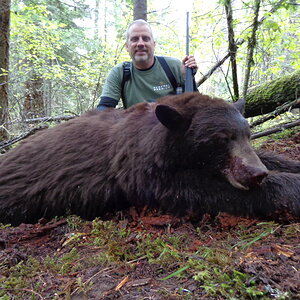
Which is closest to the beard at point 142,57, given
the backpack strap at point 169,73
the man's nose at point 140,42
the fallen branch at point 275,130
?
the man's nose at point 140,42

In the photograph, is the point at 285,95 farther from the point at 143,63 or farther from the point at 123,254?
the point at 123,254

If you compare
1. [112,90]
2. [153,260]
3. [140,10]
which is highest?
[140,10]

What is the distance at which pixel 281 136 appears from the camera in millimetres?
5520

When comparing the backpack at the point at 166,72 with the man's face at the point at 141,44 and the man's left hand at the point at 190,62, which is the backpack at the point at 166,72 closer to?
the man's face at the point at 141,44

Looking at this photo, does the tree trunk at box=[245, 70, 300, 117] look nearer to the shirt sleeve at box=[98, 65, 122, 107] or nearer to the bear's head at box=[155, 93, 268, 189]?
the shirt sleeve at box=[98, 65, 122, 107]

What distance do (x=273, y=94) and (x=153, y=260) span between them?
17.7 ft

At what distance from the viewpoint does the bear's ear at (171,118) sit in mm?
2713

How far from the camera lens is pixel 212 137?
2.72m

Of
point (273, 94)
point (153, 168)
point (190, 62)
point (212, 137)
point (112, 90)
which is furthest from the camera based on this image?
point (273, 94)

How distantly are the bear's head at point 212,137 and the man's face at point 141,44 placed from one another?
2640mm

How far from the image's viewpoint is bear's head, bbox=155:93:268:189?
2645mm

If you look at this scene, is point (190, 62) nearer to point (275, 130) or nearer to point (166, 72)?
point (166, 72)

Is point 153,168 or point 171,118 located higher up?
point 171,118

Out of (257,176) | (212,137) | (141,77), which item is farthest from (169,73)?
(257,176)
